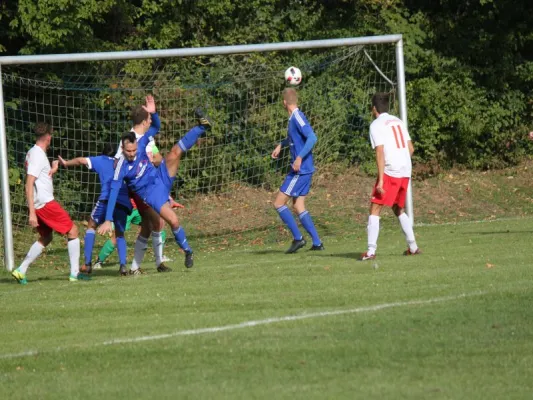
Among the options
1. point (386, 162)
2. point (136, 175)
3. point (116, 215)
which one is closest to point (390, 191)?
point (386, 162)

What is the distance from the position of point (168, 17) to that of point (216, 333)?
49.6 ft

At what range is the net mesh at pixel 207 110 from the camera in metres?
18.5

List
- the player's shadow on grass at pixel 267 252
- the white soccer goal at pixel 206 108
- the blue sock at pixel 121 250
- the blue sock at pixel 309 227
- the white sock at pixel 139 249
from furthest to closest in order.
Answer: the white soccer goal at pixel 206 108
the player's shadow on grass at pixel 267 252
the blue sock at pixel 309 227
the blue sock at pixel 121 250
the white sock at pixel 139 249

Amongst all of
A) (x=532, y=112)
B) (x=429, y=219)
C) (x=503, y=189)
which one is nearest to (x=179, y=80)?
(x=429, y=219)

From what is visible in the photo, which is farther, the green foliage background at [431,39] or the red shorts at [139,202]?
the green foliage background at [431,39]

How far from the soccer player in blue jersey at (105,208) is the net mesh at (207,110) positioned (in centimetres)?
417

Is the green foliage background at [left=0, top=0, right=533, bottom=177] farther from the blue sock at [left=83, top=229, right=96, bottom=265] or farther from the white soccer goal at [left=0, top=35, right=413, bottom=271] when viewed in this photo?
the blue sock at [left=83, top=229, right=96, bottom=265]

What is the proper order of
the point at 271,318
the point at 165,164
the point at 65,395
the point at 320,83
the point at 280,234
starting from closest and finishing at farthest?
the point at 65,395 → the point at 271,318 → the point at 165,164 → the point at 280,234 → the point at 320,83

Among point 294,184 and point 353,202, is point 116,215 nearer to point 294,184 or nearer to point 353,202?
point 294,184

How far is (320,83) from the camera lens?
758 inches

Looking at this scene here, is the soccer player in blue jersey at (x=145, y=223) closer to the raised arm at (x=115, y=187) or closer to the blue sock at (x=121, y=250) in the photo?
the blue sock at (x=121, y=250)

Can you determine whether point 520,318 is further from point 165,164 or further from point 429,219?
point 429,219

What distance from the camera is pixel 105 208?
13.6 m

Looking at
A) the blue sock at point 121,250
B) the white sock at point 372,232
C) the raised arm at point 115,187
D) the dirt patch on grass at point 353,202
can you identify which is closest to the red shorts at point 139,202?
the raised arm at point 115,187
